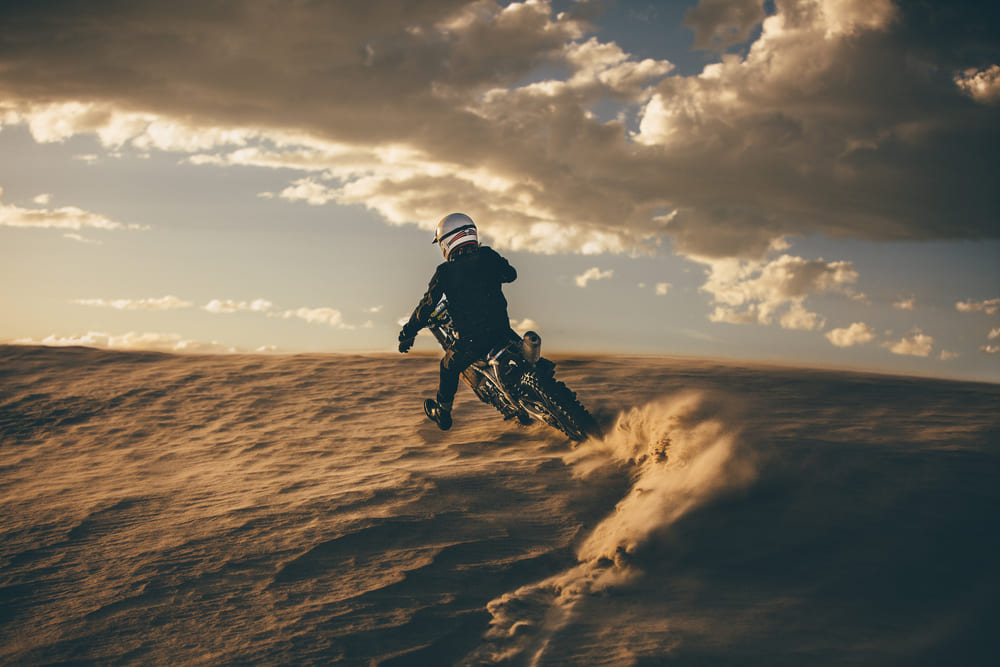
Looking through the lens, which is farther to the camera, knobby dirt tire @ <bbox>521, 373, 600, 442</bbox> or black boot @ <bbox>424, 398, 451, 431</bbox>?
black boot @ <bbox>424, 398, 451, 431</bbox>

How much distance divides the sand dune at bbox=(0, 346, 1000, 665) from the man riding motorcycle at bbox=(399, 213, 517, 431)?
0.94 metres

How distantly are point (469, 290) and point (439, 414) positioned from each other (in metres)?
1.46

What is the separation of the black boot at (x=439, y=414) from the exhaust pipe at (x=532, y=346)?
137 cm

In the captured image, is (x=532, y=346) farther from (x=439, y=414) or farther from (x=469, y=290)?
(x=439, y=414)

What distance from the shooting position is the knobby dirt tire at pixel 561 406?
567cm

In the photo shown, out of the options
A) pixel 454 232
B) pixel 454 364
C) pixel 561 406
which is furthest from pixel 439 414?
pixel 454 232

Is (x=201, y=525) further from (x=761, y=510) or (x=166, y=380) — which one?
(x=166, y=380)

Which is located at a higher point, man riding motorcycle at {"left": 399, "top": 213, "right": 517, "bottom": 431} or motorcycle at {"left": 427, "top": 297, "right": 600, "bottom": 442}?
man riding motorcycle at {"left": 399, "top": 213, "right": 517, "bottom": 431}

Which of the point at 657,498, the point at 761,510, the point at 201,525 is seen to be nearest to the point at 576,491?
the point at 657,498

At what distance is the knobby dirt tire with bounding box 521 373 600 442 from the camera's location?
5.67 metres

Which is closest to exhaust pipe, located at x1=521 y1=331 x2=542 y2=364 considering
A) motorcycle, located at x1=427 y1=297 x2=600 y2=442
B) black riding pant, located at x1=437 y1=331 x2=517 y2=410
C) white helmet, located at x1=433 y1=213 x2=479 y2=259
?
motorcycle, located at x1=427 y1=297 x2=600 y2=442

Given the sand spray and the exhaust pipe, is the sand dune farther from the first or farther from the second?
the exhaust pipe

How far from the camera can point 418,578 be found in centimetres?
350

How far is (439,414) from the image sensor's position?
264 inches
